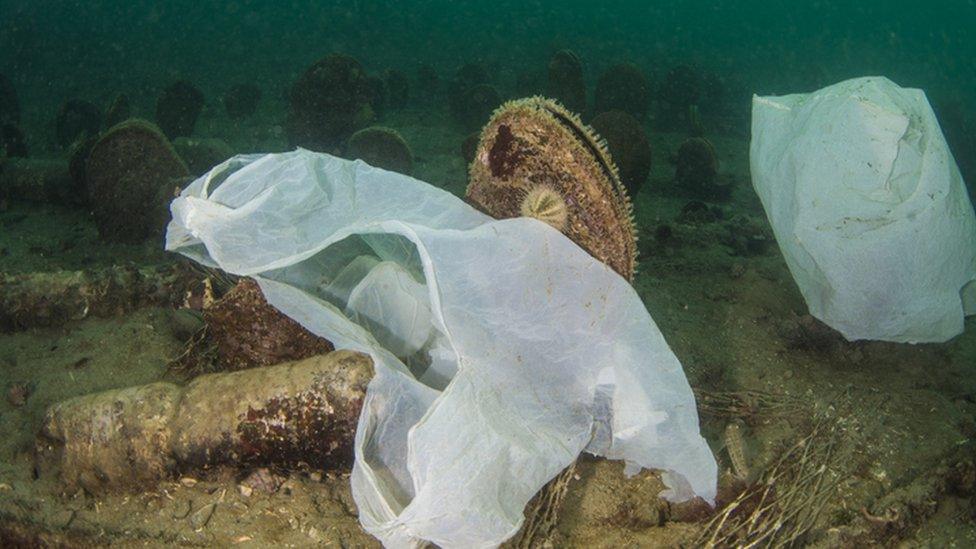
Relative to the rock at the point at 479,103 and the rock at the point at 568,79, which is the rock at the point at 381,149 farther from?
the rock at the point at 479,103

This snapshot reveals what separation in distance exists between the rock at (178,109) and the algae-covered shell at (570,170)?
9.09m

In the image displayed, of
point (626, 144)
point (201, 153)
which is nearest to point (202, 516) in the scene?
point (626, 144)

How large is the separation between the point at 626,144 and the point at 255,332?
15.3 ft

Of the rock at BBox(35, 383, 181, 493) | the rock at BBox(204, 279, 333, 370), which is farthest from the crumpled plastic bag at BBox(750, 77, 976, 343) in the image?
the rock at BBox(35, 383, 181, 493)

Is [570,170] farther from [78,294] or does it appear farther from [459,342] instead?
[78,294]

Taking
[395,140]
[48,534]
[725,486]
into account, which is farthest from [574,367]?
[395,140]

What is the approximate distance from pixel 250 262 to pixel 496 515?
142cm

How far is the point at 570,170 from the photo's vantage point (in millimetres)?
2408

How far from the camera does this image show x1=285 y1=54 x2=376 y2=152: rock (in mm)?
8617

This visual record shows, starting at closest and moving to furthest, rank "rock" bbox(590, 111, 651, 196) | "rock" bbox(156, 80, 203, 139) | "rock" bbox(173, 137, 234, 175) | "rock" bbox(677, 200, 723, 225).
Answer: "rock" bbox(590, 111, 651, 196) → "rock" bbox(677, 200, 723, 225) → "rock" bbox(173, 137, 234, 175) → "rock" bbox(156, 80, 203, 139)

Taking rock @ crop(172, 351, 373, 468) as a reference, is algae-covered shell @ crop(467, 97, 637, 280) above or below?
above

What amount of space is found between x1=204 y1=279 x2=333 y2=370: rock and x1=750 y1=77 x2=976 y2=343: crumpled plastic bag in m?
2.77

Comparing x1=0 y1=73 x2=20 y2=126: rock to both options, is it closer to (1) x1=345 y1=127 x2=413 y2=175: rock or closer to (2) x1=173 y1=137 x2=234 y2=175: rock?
(2) x1=173 y1=137 x2=234 y2=175: rock

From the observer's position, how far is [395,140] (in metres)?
6.25
